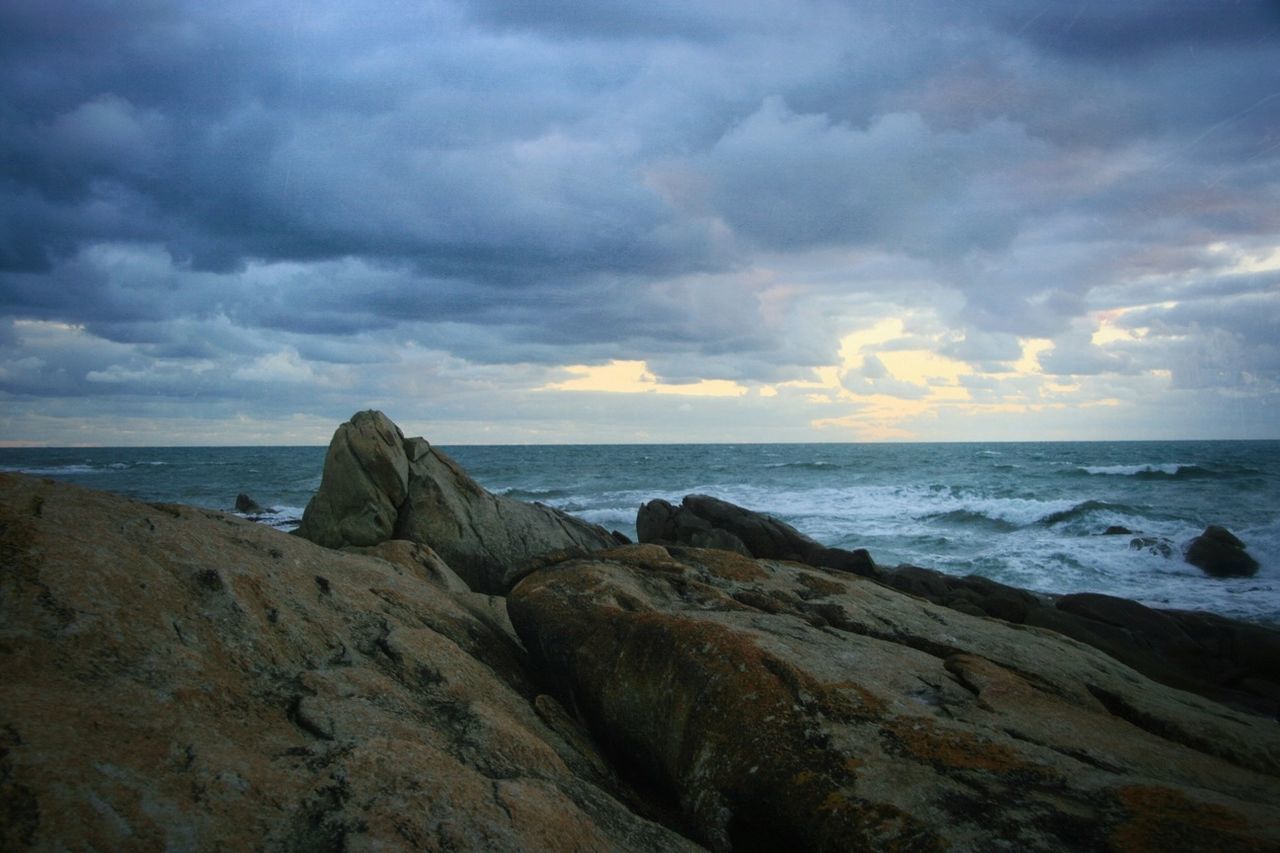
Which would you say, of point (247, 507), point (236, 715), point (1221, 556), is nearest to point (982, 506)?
point (1221, 556)

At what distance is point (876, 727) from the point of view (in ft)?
15.1

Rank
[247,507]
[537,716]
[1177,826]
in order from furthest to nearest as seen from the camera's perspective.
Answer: [247,507]
[537,716]
[1177,826]

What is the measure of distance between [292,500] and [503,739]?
133 ft

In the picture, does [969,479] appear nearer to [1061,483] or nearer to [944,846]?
[1061,483]

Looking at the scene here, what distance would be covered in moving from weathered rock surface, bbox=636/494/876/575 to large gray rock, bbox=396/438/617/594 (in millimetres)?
4865

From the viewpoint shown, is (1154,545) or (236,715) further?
(1154,545)

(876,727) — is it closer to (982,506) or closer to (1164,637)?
(1164,637)

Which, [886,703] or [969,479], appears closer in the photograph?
[886,703]

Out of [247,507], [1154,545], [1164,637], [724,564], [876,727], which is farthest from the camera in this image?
[247,507]

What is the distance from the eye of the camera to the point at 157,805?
278 centimetres

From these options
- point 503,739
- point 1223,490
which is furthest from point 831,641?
point 1223,490

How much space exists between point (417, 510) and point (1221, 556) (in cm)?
2360

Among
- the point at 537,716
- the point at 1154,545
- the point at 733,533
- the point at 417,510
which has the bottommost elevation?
the point at 1154,545

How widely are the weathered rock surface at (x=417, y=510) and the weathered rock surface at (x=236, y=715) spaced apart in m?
8.22
